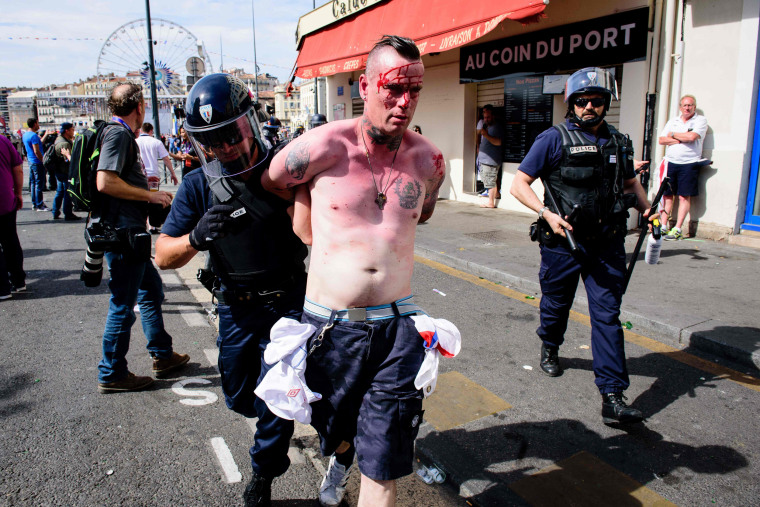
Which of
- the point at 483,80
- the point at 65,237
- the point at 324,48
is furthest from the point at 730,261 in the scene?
the point at 324,48

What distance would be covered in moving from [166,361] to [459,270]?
3925 mm

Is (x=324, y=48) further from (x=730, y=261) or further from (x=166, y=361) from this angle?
(x=166, y=361)

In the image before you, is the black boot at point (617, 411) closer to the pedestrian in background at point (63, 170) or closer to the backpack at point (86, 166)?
the backpack at point (86, 166)

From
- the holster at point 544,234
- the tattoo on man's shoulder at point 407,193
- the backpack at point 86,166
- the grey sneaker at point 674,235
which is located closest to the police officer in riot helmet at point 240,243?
the tattoo on man's shoulder at point 407,193

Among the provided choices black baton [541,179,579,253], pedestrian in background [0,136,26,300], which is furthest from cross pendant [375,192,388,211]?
pedestrian in background [0,136,26,300]

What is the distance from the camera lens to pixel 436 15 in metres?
10.2

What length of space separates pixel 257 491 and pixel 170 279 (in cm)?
467

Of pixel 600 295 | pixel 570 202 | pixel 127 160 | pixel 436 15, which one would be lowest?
pixel 600 295

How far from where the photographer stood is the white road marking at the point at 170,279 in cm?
636

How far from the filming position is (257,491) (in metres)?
2.36

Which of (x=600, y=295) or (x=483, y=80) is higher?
(x=483, y=80)

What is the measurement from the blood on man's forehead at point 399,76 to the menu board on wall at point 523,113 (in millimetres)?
8491

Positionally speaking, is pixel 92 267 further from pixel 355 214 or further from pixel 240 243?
pixel 355 214

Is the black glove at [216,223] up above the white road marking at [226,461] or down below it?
above
